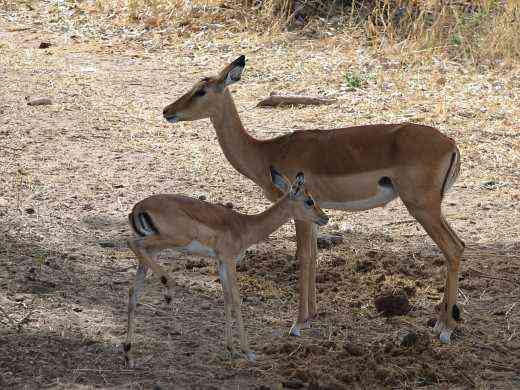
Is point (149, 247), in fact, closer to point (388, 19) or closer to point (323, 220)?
point (323, 220)

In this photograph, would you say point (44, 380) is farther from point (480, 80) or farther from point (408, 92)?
point (480, 80)

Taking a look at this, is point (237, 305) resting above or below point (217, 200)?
above

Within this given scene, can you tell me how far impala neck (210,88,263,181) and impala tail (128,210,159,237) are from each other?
1.37 meters

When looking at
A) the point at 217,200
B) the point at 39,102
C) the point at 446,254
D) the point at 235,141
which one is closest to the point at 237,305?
the point at 446,254

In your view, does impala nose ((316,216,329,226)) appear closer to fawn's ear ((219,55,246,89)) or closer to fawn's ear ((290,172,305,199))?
fawn's ear ((290,172,305,199))

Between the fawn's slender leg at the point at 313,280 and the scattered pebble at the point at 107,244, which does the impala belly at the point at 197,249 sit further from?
the scattered pebble at the point at 107,244

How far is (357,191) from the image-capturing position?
5.69m

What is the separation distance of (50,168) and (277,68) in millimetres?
3597

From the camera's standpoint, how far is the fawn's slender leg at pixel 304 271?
559 cm

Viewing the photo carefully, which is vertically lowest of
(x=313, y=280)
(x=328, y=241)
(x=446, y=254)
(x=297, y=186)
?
(x=328, y=241)

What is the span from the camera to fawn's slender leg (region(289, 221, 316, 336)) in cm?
559

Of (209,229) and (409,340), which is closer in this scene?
(209,229)

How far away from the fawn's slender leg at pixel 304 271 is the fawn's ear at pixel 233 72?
106 centimetres

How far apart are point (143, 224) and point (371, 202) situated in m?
1.59
